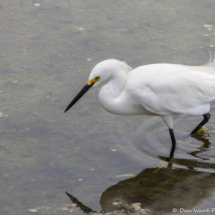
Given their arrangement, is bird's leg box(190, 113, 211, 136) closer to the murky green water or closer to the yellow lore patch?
the murky green water

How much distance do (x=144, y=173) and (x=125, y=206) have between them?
0.55m

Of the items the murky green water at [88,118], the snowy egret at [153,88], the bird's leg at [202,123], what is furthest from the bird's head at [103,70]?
the bird's leg at [202,123]

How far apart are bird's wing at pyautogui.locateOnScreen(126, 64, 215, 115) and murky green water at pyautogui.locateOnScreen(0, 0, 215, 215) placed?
52 cm

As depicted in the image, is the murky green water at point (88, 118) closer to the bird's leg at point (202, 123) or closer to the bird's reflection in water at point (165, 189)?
the bird's reflection in water at point (165, 189)

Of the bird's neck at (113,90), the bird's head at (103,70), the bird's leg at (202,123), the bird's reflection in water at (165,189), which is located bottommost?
the bird's reflection in water at (165,189)

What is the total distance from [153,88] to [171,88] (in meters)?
0.21

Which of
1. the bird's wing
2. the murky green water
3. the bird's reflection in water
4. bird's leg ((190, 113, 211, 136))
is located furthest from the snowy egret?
the bird's reflection in water

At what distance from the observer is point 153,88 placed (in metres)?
4.02

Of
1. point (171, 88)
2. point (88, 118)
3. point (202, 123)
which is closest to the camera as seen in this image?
point (171, 88)

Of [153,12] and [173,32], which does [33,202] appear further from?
[153,12]

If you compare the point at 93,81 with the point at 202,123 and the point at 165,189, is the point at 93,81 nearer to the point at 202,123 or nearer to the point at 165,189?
the point at 165,189

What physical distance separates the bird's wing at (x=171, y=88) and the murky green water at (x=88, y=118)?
525 millimetres

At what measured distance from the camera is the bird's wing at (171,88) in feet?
13.2

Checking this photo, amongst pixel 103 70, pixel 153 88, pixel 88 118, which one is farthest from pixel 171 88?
pixel 88 118
